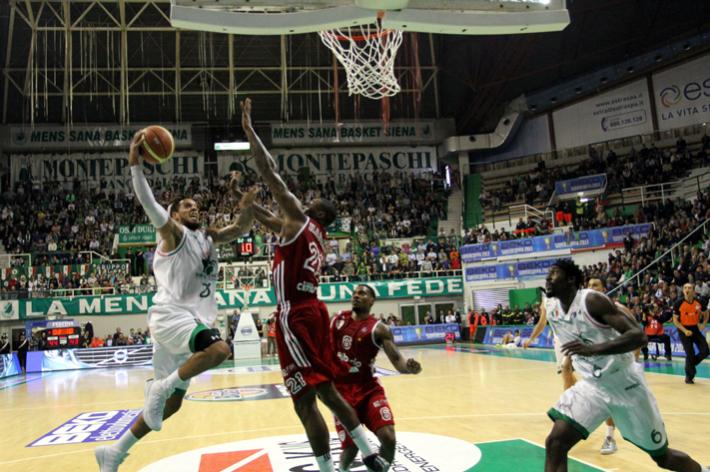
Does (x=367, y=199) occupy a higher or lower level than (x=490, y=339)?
higher

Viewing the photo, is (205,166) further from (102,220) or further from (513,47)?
(513,47)

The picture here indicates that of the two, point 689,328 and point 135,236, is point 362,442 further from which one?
point 135,236

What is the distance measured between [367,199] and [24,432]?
93.3 ft

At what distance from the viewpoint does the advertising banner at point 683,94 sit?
29641 millimetres

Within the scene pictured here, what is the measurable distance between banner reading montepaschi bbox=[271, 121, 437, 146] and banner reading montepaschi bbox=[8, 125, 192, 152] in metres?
6.26

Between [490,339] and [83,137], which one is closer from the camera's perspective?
[490,339]

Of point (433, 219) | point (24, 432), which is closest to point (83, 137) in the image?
point (433, 219)

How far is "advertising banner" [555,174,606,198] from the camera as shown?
98.7 feet

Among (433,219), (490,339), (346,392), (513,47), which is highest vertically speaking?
(513,47)

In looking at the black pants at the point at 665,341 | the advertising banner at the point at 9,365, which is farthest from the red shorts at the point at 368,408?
the advertising banner at the point at 9,365

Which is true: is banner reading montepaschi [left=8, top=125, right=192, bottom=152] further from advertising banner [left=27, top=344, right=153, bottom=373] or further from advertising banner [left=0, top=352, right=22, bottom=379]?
advertising banner [left=0, top=352, right=22, bottom=379]

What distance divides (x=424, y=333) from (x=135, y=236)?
49.9 feet

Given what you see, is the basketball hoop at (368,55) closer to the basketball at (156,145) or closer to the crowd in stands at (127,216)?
the basketball at (156,145)

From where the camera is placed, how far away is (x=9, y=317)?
27.6 meters
